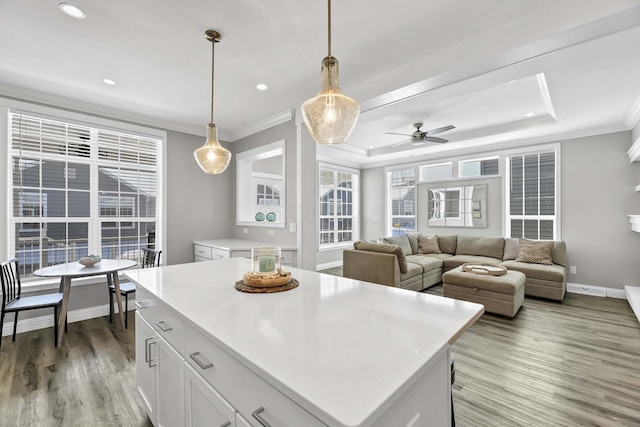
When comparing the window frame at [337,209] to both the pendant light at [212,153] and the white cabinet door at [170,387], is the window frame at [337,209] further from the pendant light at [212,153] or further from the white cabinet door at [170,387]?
the white cabinet door at [170,387]

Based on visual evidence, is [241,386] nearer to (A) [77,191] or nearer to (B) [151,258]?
(B) [151,258]

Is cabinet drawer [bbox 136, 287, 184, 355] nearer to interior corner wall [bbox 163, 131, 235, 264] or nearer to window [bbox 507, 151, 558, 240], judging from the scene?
interior corner wall [bbox 163, 131, 235, 264]

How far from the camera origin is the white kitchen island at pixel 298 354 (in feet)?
2.30

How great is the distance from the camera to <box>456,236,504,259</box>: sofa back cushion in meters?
5.31

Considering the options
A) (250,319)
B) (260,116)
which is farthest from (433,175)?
(250,319)

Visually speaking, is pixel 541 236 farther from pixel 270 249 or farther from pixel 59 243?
pixel 59 243

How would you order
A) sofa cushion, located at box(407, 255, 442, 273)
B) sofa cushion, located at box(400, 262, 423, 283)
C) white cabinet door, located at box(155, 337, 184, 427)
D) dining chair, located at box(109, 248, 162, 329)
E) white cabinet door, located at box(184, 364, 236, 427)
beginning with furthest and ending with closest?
sofa cushion, located at box(407, 255, 442, 273) → sofa cushion, located at box(400, 262, 423, 283) → dining chair, located at box(109, 248, 162, 329) → white cabinet door, located at box(155, 337, 184, 427) → white cabinet door, located at box(184, 364, 236, 427)

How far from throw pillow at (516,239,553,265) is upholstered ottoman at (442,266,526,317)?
1.03 m

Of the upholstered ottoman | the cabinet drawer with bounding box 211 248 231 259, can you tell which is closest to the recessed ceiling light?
the cabinet drawer with bounding box 211 248 231 259

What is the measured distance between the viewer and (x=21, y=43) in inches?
90.0

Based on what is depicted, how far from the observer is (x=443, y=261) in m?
5.30

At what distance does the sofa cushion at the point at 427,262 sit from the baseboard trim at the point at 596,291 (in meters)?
2.07

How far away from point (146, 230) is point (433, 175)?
5880 mm

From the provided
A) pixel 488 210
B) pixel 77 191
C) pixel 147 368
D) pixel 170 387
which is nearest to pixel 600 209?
pixel 488 210
